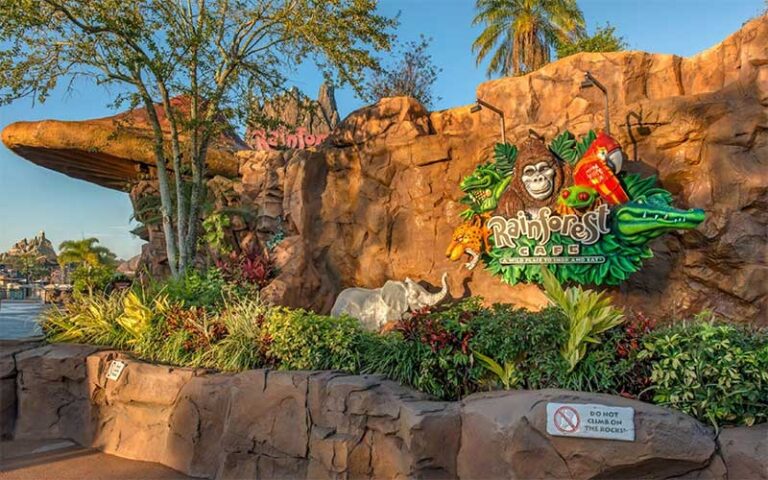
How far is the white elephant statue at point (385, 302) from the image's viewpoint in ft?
25.8

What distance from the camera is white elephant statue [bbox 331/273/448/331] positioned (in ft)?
25.8

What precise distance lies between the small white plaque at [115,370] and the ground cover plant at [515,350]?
36 centimetres

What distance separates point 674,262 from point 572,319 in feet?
10.8

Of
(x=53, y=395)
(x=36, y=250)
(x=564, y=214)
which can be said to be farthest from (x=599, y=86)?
(x=36, y=250)

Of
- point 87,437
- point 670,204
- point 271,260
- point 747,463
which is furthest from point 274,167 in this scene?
point 747,463

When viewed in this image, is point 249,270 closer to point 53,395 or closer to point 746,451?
point 53,395

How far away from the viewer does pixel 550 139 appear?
8.23m

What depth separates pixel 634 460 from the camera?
394 centimetres

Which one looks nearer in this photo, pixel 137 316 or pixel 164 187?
pixel 137 316

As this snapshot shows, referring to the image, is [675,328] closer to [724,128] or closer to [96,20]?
[724,128]

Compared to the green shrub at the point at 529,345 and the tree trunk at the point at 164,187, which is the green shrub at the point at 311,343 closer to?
the green shrub at the point at 529,345

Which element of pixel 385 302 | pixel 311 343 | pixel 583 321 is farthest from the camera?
pixel 385 302

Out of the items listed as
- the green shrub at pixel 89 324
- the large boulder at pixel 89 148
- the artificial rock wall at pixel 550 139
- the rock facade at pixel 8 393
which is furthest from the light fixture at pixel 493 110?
the large boulder at pixel 89 148

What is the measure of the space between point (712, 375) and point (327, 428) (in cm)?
321
